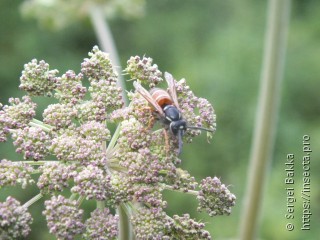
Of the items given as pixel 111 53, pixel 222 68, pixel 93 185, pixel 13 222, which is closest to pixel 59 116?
pixel 93 185

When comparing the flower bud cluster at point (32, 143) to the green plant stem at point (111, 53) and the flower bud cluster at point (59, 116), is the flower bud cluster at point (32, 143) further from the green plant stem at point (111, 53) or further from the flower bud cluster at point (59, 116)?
the green plant stem at point (111, 53)

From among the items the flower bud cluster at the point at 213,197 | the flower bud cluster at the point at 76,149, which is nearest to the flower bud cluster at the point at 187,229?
the flower bud cluster at the point at 213,197

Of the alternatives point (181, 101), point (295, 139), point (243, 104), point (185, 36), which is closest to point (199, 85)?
point (243, 104)

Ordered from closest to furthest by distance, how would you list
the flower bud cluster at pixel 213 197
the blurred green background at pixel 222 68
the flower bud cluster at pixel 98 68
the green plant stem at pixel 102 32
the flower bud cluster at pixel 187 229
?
the flower bud cluster at pixel 187 229 → the flower bud cluster at pixel 213 197 → the flower bud cluster at pixel 98 68 → the green plant stem at pixel 102 32 → the blurred green background at pixel 222 68

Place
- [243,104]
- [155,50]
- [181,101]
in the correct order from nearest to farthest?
[181,101] < [243,104] < [155,50]

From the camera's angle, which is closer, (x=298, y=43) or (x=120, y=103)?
(x=120, y=103)

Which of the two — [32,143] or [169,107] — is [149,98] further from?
[32,143]

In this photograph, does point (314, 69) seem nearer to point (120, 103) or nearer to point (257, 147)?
point (257, 147)
